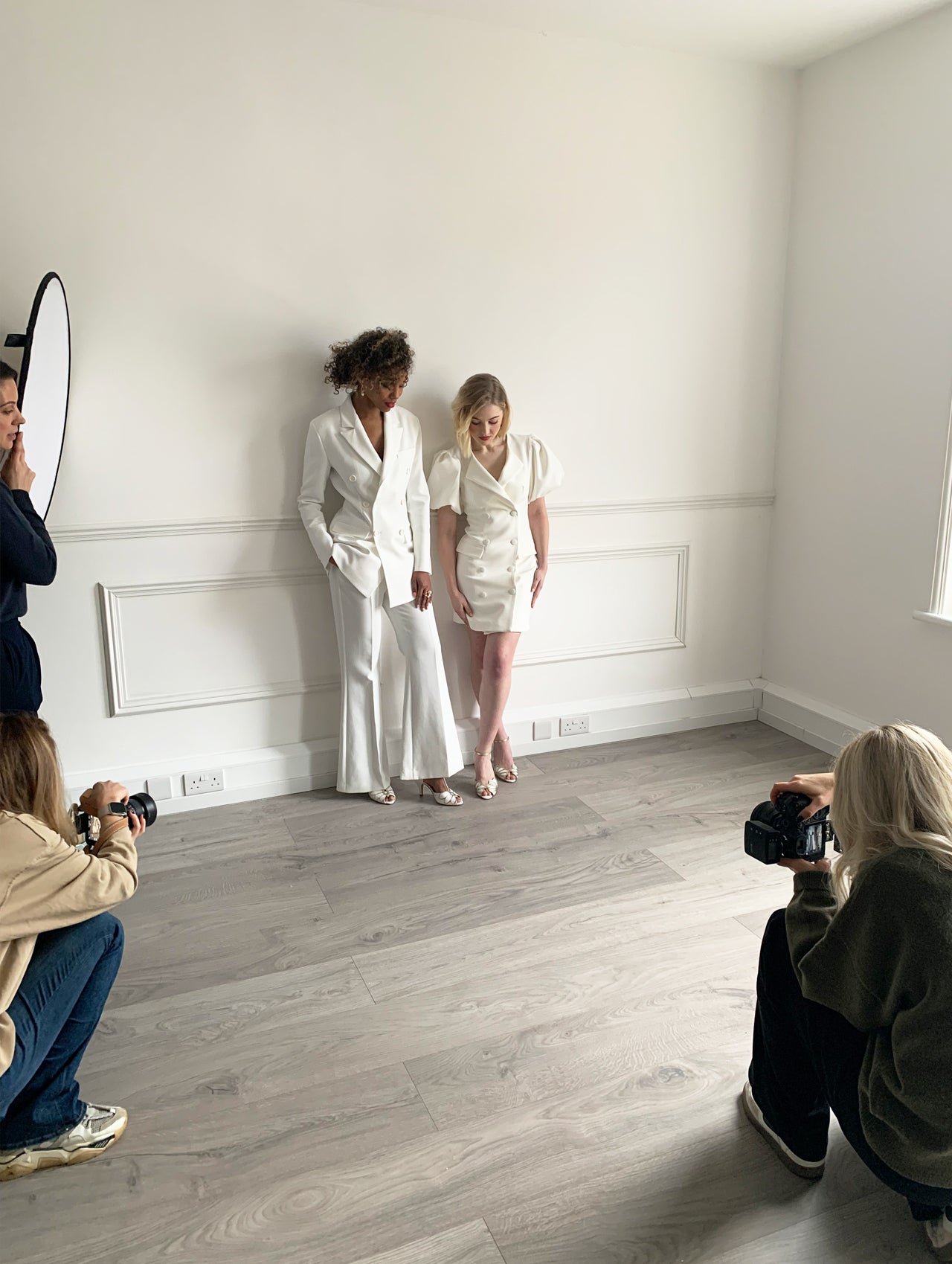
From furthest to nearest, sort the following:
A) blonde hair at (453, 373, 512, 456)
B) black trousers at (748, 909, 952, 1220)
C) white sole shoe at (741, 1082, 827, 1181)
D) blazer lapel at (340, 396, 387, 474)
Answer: blonde hair at (453, 373, 512, 456) → blazer lapel at (340, 396, 387, 474) → white sole shoe at (741, 1082, 827, 1181) → black trousers at (748, 909, 952, 1220)

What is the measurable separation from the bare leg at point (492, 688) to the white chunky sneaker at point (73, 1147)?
71.2 inches

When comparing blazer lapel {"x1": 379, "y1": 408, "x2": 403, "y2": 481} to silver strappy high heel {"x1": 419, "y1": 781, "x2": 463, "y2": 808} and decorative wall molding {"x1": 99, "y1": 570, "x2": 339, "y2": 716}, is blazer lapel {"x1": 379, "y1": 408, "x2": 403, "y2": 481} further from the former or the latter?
silver strappy high heel {"x1": 419, "y1": 781, "x2": 463, "y2": 808}

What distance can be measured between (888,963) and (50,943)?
4.57ft

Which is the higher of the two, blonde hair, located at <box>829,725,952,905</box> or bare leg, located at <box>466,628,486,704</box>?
blonde hair, located at <box>829,725,952,905</box>

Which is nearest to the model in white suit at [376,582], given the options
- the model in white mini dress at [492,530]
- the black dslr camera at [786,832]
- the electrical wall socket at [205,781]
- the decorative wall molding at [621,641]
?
the model in white mini dress at [492,530]

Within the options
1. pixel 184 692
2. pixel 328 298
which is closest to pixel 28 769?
pixel 184 692

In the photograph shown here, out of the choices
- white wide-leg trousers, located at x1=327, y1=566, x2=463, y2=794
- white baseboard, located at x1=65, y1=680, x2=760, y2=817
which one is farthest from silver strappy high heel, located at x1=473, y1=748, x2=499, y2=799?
white baseboard, located at x1=65, y1=680, x2=760, y2=817

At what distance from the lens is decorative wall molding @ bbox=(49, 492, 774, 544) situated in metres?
3.07

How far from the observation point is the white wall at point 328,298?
2.95 m

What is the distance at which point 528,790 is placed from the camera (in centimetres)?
349

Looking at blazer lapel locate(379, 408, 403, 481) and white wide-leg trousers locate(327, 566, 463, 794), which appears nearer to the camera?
blazer lapel locate(379, 408, 403, 481)

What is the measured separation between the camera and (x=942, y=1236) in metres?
1.60

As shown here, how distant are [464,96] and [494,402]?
102 cm

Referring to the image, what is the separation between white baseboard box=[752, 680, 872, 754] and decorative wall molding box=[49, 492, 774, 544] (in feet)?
2.61
